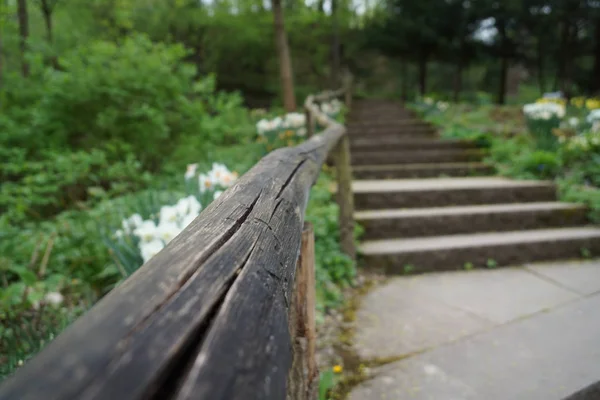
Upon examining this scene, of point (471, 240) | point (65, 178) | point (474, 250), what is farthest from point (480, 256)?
point (65, 178)

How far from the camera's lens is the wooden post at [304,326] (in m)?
1.26

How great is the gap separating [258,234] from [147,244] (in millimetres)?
1370

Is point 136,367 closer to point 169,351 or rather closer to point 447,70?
point 169,351

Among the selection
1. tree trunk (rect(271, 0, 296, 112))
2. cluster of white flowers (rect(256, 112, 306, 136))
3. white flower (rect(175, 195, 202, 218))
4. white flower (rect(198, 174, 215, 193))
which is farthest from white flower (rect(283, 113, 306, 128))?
tree trunk (rect(271, 0, 296, 112))

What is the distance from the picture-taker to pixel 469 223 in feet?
12.5

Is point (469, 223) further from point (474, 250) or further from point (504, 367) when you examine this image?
point (504, 367)

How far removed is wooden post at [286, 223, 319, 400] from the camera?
1257 millimetres

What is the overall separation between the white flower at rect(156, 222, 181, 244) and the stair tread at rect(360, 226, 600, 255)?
177 cm

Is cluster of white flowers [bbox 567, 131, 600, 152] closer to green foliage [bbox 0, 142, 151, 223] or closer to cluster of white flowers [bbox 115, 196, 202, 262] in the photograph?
cluster of white flowers [bbox 115, 196, 202, 262]

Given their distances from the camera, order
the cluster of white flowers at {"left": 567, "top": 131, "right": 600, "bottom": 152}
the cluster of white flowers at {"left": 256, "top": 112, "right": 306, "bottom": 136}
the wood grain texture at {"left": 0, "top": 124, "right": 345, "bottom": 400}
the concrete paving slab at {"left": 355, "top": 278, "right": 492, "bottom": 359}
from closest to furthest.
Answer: the wood grain texture at {"left": 0, "top": 124, "right": 345, "bottom": 400}
the concrete paving slab at {"left": 355, "top": 278, "right": 492, "bottom": 359}
the cluster of white flowers at {"left": 567, "top": 131, "right": 600, "bottom": 152}
the cluster of white flowers at {"left": 256, "top": 112, "right": 306, "bottom": 136}

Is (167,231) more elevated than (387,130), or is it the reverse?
(387,130)

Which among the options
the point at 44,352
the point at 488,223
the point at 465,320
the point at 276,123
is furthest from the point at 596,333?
the point at 276,123

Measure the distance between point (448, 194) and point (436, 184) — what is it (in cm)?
30

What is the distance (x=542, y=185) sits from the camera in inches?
167
